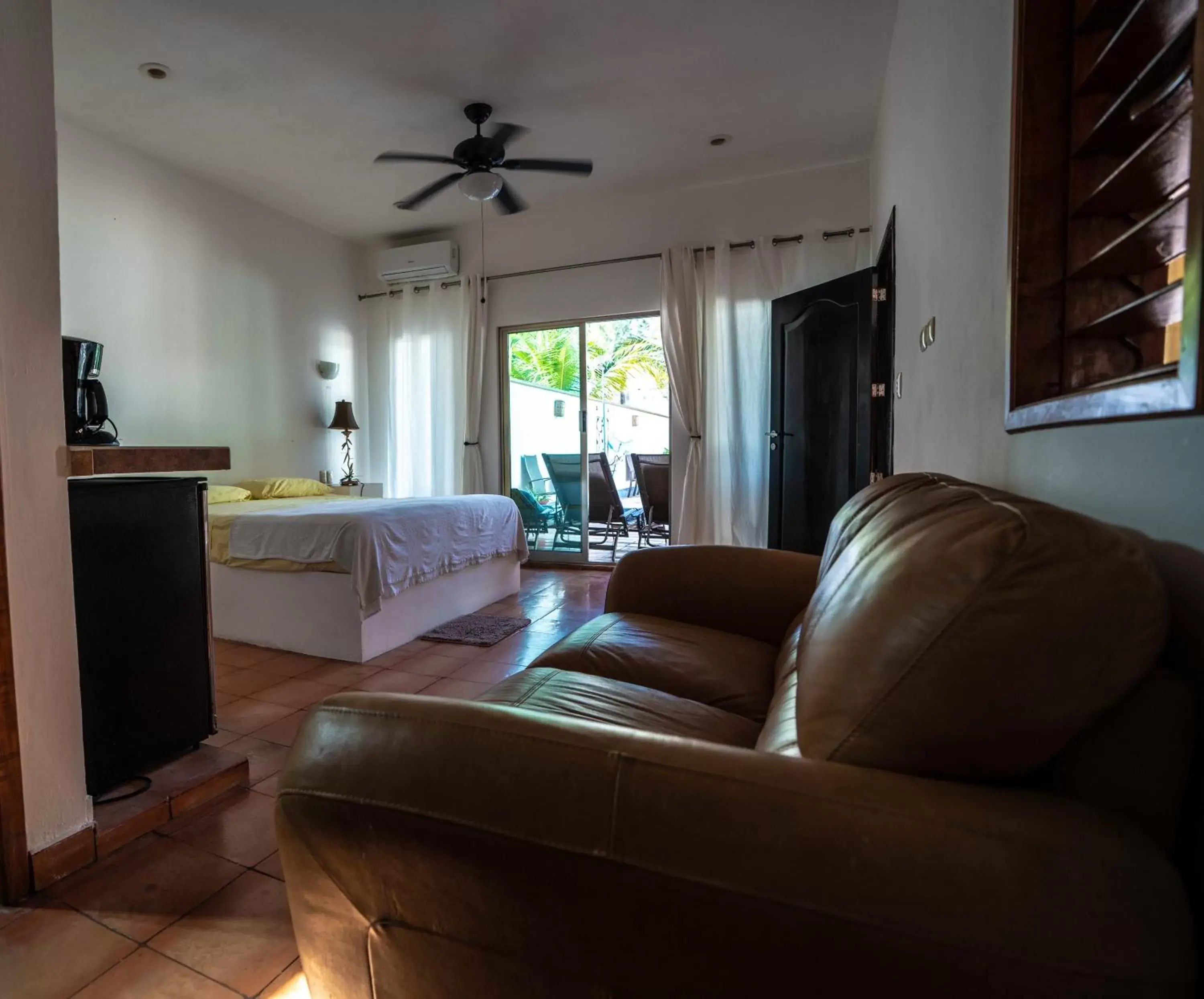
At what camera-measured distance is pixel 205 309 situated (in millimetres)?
4273

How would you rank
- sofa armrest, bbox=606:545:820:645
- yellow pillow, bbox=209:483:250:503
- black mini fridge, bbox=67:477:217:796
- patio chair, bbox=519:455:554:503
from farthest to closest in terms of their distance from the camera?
patio chair, bbox=519:455:554:503 → yellow pillow, bbox=209:483:250:503 → sofa armrest, bbox=606:545:820:645 → black mini fridge, bbox=67:477:217:796

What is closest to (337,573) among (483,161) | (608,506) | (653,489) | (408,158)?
(408,158)

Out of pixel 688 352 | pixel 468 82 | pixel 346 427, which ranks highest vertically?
pixel 468 82

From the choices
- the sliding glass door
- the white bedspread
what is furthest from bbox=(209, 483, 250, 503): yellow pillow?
the sliding glass door

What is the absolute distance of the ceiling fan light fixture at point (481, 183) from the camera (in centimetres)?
328

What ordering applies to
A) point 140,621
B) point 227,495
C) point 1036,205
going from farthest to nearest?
point 227,495
point 140,621
point 1036,205

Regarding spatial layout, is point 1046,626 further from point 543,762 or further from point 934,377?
point 934,377

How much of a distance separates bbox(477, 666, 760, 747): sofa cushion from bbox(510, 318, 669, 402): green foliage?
12.7ft

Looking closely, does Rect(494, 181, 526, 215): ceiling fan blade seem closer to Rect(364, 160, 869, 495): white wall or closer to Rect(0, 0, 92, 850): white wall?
Rect(364, 160, 869, 495): white wall

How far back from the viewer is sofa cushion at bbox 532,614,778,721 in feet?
4.21

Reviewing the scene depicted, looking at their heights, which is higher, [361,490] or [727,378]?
[727,378]

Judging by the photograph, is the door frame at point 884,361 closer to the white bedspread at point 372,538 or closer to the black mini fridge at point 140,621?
the white bedspread at point 372,538

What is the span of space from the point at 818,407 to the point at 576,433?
82.5 inches

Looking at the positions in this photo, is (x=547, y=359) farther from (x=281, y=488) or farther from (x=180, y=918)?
(x=180, y=918)
